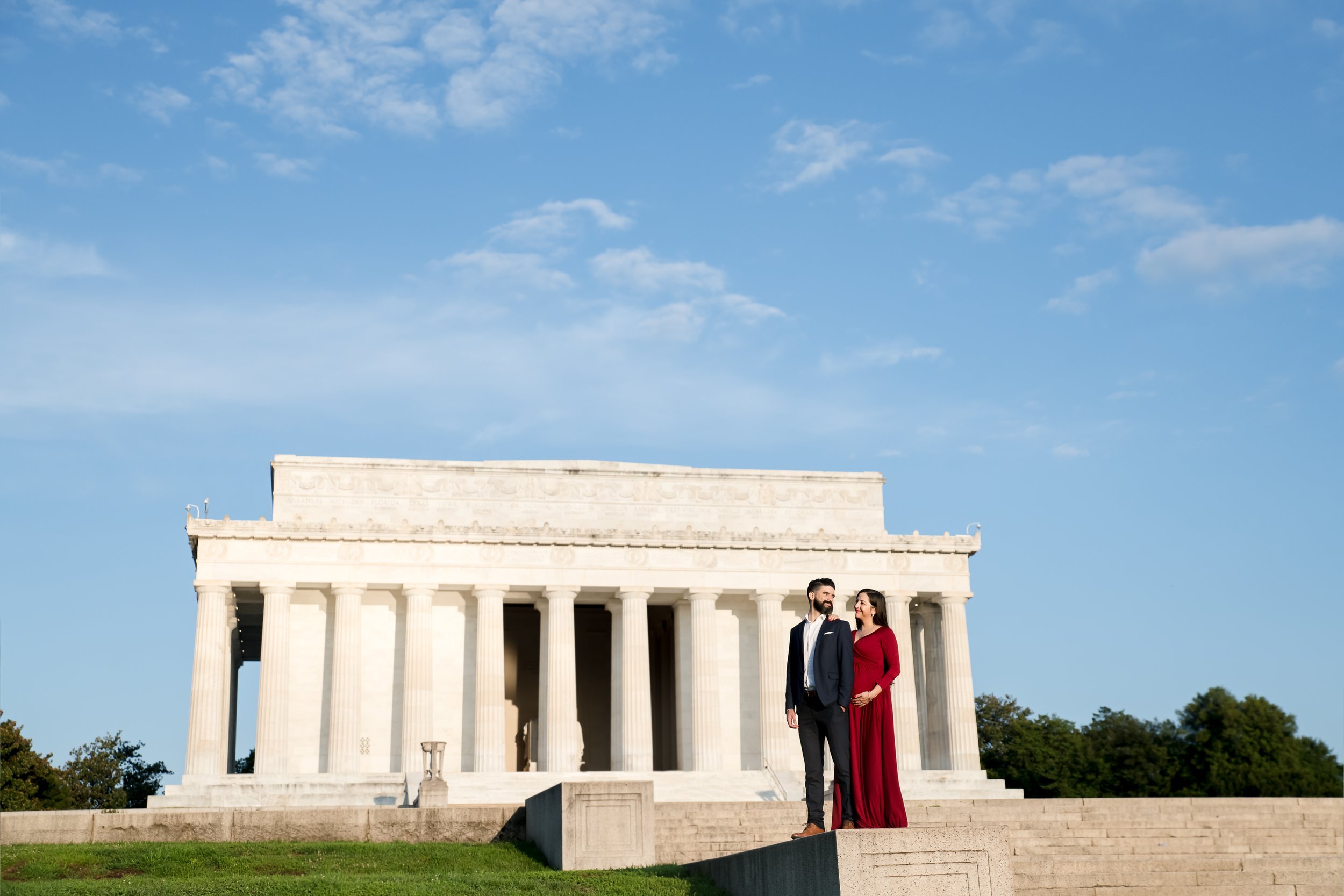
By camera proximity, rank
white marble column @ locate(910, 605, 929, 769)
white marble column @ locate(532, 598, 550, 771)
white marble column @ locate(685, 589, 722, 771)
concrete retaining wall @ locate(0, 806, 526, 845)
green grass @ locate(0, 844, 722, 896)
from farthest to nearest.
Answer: white marble column @ locate(910, 605, 929, 769) < white marble column @ locate(685, 589, 722, 771) < white marble column @ locate(532, 598, 550, 771) < concrete retaining wall @ locate(0, 806, 526, 845) < green grass @ locate(0, 844, 722, 896)

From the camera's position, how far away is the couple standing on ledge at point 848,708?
14.5m

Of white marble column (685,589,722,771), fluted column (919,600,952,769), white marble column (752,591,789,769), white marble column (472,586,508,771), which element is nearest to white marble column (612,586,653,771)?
white marble column (685,589,722,771)

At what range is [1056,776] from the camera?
218 ft

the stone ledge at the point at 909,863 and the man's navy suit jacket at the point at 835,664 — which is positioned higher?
the man's navy suit jacket at the point at 835,664

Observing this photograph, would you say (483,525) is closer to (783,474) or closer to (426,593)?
(426,593)

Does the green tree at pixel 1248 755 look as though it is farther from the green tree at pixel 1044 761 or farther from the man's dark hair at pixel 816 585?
the man's dark hair at pixel 816 585

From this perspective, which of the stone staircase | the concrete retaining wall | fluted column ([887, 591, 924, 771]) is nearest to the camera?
the stone staircase

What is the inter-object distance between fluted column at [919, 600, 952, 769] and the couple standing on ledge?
40.8 meters

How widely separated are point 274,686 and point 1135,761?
40402 mm

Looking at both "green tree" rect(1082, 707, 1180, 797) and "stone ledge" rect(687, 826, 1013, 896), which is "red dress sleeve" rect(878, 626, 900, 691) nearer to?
"stone ledge" rect(687, 826, 1013, 896)

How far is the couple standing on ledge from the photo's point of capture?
571 inches

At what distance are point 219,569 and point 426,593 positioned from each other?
7610mm

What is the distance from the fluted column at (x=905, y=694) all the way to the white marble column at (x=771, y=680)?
4.31m

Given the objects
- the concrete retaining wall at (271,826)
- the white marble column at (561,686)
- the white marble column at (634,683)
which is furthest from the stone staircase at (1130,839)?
the white marble column at (561,686)
